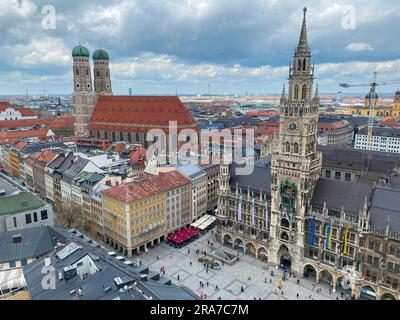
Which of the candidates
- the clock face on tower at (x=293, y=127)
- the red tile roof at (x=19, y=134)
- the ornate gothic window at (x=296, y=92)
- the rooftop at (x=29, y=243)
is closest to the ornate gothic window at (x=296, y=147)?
the clock face on tower at (x=293, y=127)

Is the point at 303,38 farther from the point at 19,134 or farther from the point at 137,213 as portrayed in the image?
the point at 19,134

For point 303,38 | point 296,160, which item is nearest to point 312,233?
point 296,160

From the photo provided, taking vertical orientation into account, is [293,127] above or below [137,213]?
above

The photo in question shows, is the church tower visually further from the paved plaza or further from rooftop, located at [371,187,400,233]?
rooftop, located at [371,187,400,233]

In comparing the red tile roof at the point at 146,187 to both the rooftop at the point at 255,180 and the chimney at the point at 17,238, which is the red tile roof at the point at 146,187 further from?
the chimney at the point at 17,238

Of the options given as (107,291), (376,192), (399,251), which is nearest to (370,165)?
(376,192)

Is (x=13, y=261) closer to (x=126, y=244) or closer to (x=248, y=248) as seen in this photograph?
(x=126, y=244)
